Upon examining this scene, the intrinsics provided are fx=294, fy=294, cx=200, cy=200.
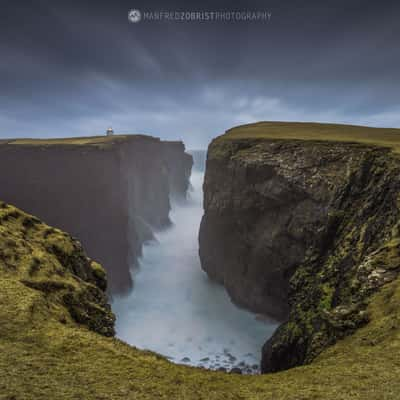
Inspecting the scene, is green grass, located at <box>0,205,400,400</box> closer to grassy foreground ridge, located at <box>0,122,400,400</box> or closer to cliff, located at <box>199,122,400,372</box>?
grassy foreground ridge, located at <box>0,122,400,400</box>

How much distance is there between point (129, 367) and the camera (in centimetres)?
822

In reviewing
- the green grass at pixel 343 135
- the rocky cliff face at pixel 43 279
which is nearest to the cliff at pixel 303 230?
the green grass at pixel 343 135

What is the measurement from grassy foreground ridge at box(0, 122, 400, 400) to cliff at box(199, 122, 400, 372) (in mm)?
2838

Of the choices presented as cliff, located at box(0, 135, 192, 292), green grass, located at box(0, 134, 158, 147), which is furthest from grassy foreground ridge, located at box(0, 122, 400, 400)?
green grass, located at box(0, 134, 158, 147)

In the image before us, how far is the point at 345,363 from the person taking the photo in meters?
8.95

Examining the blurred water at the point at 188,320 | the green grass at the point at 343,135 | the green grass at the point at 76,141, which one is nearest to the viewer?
the green grass at the point at 343,135

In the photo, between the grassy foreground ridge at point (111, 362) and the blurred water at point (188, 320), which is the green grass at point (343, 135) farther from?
the blurred water at point (188, 320)

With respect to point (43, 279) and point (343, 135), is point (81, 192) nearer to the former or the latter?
point (343, 135)

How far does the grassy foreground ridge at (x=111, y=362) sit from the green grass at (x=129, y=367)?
0.02 metres

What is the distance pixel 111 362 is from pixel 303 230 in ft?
77.3

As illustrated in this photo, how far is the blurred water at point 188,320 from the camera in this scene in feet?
103

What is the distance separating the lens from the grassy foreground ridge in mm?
7043

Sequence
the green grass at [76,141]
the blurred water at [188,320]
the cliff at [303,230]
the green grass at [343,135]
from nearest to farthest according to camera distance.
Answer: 1. the cliff at [303,230]
2. the green grass at [343,135]
3. the blurred water at [188,320]
4. the green grass at [76,141]

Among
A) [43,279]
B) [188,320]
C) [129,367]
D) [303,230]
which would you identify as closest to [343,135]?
[303,230]
